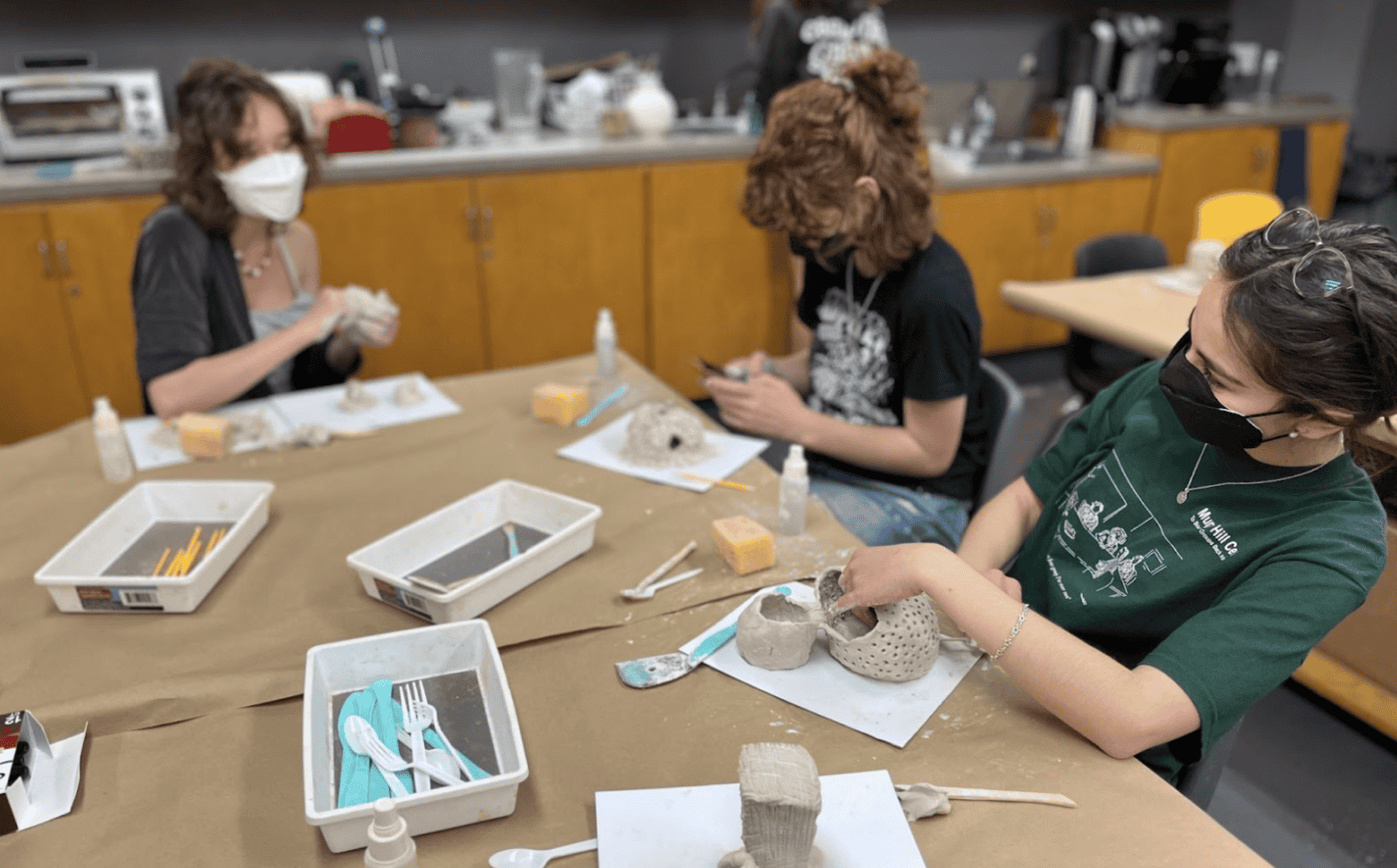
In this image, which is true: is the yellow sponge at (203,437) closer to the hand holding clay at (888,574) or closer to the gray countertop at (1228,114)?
the hand holding clay at (888,574)

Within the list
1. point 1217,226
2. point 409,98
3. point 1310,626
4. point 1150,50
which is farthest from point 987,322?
point 1310,626

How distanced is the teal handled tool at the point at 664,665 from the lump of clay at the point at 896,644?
0.48 feet

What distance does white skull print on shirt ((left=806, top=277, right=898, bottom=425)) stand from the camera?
1.76m

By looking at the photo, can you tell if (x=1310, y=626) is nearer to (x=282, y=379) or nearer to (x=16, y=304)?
(x=282, y=379)

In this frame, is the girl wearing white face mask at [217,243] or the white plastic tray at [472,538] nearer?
the white plastic tray at [472,538]

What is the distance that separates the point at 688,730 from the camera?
1007 millimetres

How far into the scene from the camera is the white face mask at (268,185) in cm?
184

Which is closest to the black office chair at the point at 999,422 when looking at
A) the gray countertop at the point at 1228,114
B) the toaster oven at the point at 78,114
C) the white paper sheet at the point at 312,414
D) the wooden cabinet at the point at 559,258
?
the white paper sheet at the point at 312,414

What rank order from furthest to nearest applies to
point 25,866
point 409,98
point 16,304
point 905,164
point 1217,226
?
point 409,98 < point 16,304 < point 1217,226 < point 905,164 < point 25,866

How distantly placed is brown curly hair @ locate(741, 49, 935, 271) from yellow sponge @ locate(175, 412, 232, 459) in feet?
3.25

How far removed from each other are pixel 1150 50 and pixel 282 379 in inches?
172

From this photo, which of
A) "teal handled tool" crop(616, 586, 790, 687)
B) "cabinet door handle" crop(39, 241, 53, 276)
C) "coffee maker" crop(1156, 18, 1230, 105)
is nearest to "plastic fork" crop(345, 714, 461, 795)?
"teal handled tool" crop(616, 586, 790, 687)

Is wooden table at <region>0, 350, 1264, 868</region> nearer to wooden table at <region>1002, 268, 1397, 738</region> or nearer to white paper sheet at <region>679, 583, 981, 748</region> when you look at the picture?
white paper sheet at <region>679, 583, 981, 748</region>

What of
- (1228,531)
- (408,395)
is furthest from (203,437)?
(1228,531)
